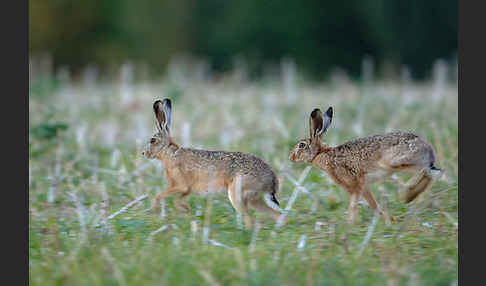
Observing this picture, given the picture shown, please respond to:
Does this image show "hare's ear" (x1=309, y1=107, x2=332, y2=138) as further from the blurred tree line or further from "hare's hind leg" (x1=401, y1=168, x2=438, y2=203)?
the blurred tree line

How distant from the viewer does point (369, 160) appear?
6078 mm

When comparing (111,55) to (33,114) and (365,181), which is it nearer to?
(33,114)

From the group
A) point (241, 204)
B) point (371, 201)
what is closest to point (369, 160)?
point (371, 201)

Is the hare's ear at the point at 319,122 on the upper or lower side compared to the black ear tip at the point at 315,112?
lower

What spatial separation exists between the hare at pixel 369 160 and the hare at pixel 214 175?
71 cm

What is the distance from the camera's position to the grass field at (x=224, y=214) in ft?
14.6

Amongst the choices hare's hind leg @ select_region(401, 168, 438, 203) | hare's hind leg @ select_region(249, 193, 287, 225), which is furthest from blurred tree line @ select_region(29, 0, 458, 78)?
hare's hind leg @ select_region(249, 193, 287, 225)

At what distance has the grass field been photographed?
4.44 m

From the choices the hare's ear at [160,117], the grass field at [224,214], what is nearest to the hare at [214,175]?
the hare's ear at [160,117]

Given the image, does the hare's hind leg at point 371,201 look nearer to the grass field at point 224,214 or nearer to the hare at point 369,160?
the hare at point 369,160

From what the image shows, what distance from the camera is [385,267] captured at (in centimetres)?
458

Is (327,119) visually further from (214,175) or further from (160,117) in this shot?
(160,117)

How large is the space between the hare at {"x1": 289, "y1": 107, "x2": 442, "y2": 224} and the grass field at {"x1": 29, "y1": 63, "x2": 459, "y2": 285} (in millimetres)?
225

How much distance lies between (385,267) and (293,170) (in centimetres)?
328
